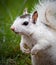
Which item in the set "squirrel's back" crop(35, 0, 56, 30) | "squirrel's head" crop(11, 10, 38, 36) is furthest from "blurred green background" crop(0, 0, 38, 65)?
"squirrel's head" crop(11, 10, 38, 36)

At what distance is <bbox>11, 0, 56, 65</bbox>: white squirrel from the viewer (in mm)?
1936

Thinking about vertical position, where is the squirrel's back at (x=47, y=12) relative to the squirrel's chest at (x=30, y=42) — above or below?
above

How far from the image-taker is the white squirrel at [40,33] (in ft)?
6.35

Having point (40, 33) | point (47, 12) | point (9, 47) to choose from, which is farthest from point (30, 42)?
point (9, 47)

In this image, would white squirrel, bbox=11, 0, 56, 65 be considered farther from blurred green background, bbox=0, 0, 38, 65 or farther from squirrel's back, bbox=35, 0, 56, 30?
blurred green background, bbox=0, 0, 38, 65

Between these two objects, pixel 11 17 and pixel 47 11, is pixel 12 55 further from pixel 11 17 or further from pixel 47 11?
pixel 47 11

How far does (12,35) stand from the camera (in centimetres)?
241

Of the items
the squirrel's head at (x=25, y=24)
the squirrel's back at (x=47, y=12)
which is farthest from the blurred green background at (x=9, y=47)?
the squirrel's head at (x=25, y=24)

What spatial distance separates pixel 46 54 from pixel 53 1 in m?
0.36

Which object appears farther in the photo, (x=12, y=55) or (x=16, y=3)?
(x=12, y=55)

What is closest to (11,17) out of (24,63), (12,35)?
(12,35)

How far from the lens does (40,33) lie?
1.97 metres

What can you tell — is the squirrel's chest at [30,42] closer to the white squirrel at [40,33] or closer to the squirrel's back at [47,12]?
the white squirrel at [40,33]

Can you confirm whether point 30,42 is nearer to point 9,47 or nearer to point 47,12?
point 47,12
